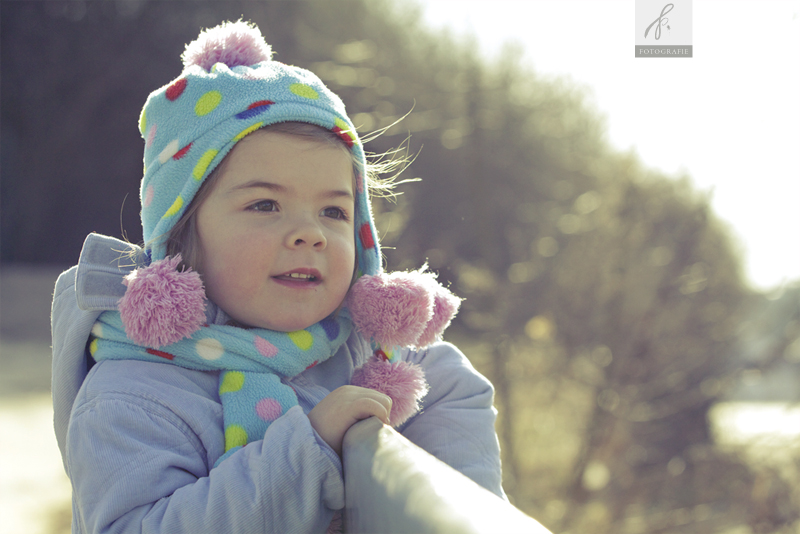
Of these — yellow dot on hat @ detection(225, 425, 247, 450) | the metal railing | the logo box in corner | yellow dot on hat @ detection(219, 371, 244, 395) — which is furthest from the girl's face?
the logo box in corner

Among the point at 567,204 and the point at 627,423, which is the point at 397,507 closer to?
the point at 627,423

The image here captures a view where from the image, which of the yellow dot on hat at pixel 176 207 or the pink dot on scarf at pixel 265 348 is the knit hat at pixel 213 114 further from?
the pink dot on scarf at pixel 265 348

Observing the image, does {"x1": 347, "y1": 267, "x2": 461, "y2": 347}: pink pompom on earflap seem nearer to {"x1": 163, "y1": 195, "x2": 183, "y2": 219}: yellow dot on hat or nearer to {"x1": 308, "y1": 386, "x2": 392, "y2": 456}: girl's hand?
{"x1": 308, "y1": 386, "x2": 392, "y2": 456}: girl's hand

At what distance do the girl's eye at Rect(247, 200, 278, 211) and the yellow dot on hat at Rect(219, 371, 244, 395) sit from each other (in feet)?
0.99

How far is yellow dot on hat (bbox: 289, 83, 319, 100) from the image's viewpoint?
4.11 feet

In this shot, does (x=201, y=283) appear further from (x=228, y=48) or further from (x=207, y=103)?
(x=228, y=48)

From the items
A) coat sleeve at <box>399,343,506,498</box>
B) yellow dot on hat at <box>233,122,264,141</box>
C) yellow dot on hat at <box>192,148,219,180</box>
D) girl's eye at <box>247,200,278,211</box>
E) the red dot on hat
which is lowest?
coat sleeve at <box>399,343,506,498</box>

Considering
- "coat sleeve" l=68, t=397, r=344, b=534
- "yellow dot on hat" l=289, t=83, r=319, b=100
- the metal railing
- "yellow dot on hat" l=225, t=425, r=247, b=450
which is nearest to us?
the metal railing

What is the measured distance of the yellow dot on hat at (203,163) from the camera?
119 centimetres

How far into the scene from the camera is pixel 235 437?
3.42 feet

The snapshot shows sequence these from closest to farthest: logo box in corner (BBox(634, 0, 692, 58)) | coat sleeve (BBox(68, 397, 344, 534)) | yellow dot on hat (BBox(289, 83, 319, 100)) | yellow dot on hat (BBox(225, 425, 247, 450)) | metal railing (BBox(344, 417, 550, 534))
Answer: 1. metal railing (BBox(344, 417, 550, 534))
2. coat sleeve (BBox(68, 397, 344, 534))
3. yellow dot on hat (BBox(225, 425, 247, 450))
4. yellow dot on hat (BBox(289, 83, 319, 100))
5. logo box in corner (BBox(634, 0, 692, 58))

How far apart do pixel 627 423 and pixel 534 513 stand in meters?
0.83

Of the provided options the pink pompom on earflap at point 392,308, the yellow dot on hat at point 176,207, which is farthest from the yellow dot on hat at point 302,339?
the yellow dot on hat at point 176,207

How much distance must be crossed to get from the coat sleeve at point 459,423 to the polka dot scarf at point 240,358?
0.84 feet
